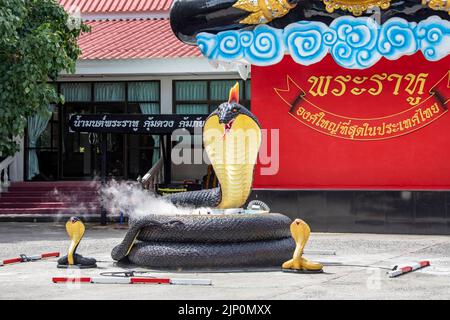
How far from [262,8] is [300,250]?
7763mm

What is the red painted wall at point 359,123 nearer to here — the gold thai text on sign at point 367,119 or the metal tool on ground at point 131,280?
the gold thai text on sign at point 367,119

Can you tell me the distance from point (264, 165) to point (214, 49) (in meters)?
2.53

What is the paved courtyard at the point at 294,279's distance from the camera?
30.8 feet

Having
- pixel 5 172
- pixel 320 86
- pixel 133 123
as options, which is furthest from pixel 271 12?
pixel 5 172

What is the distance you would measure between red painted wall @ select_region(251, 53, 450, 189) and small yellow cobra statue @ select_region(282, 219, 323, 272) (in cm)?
717

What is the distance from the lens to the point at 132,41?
26453 mm

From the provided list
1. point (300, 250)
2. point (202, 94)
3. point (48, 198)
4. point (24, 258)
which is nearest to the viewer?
point (300, 250)

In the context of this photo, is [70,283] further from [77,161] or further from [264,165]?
[77,161]

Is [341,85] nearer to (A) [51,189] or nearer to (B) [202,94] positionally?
(B) [202,94]

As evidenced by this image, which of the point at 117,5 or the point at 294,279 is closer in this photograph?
the point at 294,279

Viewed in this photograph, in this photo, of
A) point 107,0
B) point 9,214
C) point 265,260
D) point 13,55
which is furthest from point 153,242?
point 107,0

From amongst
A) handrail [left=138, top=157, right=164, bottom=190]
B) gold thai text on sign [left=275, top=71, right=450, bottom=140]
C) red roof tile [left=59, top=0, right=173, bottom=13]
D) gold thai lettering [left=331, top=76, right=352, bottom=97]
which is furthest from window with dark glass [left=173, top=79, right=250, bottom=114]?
gold thai lettering [left=331, top=76, right=352, bottom=97]

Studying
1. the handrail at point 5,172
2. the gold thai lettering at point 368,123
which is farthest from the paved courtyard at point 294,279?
the handrail at point 5,172

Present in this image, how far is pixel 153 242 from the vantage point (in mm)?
11992
